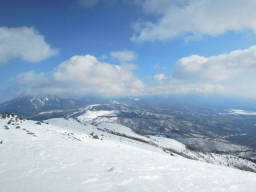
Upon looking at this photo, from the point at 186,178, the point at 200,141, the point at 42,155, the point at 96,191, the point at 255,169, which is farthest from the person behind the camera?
the point at 200,141

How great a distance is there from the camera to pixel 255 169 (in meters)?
48.0

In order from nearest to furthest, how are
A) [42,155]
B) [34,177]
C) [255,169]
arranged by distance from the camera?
[34,177], [42,155], [255,169]

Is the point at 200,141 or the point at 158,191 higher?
the point at 158,191

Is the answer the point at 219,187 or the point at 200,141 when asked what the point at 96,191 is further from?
the point at 200,141

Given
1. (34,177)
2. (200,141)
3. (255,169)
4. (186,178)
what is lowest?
(200,141)

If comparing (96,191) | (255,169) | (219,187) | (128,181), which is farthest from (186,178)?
(255,169)

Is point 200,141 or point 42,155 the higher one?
point 42,155

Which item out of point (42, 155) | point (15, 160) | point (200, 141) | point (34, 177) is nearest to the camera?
point (34, 177)

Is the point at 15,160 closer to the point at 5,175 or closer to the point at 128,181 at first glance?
the point at 5,175

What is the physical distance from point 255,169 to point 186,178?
58.9 m

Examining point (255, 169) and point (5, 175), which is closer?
point (5, 175)

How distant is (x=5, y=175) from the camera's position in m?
6.15

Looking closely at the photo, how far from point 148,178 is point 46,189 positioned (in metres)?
4.01

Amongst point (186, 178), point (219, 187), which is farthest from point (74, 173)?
point (219, 187)
